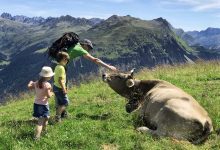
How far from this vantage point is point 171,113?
39.9ft

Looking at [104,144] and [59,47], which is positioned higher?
[59,47]

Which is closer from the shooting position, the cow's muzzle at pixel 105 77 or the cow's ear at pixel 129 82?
the cow's ear at pixel 129 82

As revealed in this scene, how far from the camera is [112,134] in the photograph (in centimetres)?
1256

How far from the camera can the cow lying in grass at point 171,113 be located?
38.7 feet

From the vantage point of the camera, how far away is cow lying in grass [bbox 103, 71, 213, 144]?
1180 centimetres

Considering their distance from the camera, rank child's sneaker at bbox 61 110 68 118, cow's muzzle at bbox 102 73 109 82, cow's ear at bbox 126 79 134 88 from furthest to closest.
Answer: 1. cow's muzzle at bbox 102 73 109 82
2. cow's ear at bbox 126 79 134 88
3. child's sneaker at bbox 61 110 68 118

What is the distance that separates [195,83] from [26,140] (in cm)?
1336

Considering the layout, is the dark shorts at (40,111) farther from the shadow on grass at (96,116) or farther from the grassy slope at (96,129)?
the shadow on grass at (96,116)

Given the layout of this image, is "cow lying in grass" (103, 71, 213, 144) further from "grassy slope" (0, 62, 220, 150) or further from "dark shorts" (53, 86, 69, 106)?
"dark shorts" (53, 86, 69, 106)

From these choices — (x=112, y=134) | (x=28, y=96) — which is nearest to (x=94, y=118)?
(x=112, y=134)

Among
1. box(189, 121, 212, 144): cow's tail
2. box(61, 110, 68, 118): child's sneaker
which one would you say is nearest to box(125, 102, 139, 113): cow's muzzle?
box(61, 110, 68, 118): child's sneaker

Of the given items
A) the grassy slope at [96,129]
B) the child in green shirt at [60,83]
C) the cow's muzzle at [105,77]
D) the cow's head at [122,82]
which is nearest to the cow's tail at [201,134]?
the grassy slope at [96,129]

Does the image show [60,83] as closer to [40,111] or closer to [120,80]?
[40,111]

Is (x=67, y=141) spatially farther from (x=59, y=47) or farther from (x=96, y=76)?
(x=96, y=76)
